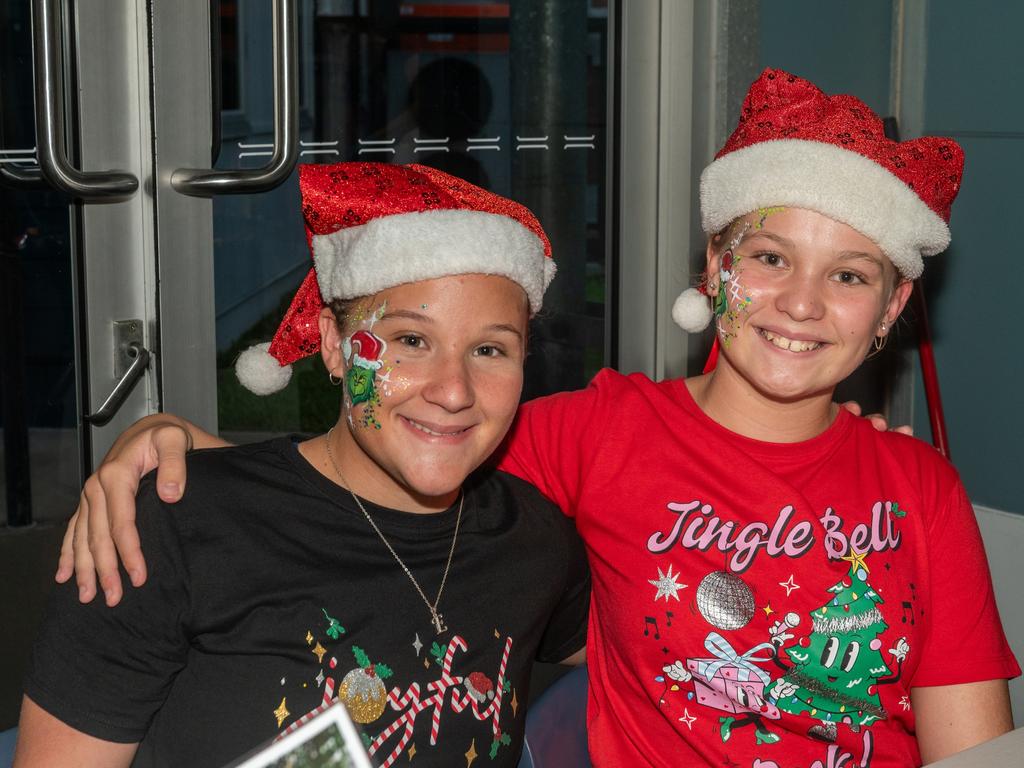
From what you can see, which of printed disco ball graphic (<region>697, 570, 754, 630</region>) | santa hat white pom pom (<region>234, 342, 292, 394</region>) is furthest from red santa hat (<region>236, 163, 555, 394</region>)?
printed disco ball graphic (<region>697, 570, 754, 630</region>)

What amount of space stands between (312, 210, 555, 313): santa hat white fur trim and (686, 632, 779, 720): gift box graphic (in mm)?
573

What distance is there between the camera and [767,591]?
1593mm

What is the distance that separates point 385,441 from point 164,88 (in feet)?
3.40

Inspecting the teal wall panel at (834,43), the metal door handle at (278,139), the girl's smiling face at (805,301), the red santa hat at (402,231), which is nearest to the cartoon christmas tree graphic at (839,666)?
the girl's smiling face at (805,301)

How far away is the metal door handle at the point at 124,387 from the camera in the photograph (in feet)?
6.92

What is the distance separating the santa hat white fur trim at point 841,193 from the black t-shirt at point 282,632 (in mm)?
630

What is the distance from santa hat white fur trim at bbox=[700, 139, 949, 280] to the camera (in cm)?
159

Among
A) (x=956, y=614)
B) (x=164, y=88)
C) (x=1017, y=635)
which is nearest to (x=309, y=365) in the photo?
(x=164, y=88)

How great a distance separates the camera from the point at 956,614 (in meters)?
1.59

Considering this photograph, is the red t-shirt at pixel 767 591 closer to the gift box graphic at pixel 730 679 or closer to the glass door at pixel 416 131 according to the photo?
the gift box graphic at pixel 730 679

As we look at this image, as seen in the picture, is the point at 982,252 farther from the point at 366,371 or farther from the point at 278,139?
the point at 366,371

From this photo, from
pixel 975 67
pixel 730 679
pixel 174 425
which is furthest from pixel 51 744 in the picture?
pixel 975 67

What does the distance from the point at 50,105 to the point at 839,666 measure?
1.45 meters

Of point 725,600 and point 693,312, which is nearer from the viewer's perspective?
point 725,600
